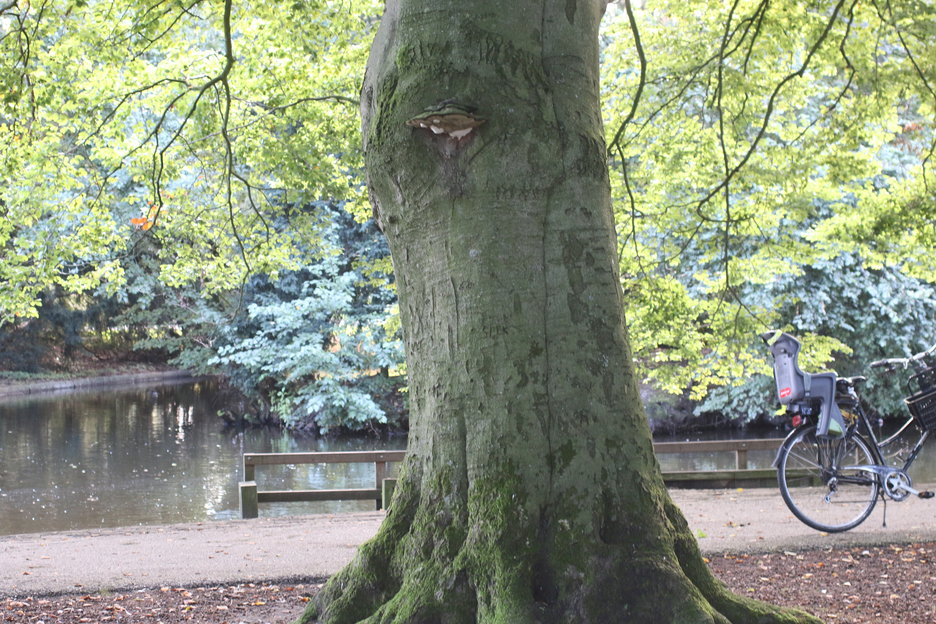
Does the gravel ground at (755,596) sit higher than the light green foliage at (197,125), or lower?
lower

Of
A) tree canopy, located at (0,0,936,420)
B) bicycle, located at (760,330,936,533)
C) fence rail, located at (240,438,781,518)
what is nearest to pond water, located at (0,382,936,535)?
fence rail, located at (240,438,781,518)

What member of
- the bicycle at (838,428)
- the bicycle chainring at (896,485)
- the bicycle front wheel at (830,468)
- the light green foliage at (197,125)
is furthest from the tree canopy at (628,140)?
the bicycle chainring at (896,485)

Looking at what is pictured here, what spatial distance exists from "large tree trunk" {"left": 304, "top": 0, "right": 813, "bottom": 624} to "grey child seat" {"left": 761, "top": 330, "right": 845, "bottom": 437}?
3.67m

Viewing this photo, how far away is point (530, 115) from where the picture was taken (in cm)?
342

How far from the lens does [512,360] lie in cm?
329

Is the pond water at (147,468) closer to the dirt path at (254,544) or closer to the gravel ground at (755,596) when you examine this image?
the dirt path at (254,544)

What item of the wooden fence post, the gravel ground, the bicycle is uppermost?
the bicycle

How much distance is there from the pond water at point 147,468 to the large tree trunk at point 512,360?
1013 cm

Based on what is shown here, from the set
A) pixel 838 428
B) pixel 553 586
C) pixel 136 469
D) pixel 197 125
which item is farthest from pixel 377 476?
pixel 136 469

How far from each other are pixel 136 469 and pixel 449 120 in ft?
53.5

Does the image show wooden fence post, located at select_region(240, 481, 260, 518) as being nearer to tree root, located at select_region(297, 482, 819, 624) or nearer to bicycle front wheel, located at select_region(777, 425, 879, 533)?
bicycle front wheel, located at select_region(777, 425, 879, 533)

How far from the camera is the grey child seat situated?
270 inches

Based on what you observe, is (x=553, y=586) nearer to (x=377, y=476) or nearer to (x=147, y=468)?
(x=377, y=476)

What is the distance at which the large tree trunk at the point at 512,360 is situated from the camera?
3234 millimetres
